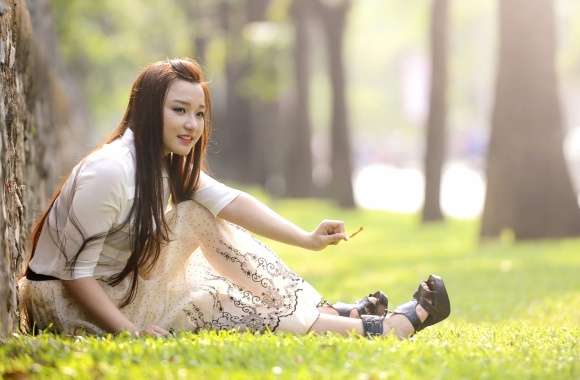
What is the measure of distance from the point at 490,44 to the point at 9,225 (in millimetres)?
56801

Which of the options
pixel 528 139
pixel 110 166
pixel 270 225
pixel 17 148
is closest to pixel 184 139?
pixel 110 166

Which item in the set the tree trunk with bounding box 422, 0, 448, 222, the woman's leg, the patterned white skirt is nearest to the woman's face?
the patterned white skirt

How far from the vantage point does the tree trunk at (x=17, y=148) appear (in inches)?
211

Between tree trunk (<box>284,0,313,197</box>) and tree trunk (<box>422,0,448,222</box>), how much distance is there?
6744 millimetres

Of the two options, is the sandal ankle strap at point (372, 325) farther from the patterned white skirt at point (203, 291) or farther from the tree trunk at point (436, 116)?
the tree trunk at point (436, 116)

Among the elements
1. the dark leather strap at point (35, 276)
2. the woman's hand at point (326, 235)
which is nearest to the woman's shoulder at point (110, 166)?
the dark leather strap at point (35, 276)

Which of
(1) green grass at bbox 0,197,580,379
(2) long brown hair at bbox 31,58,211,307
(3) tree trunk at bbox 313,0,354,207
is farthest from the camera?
(3) tree trunk at bbox 313,0,354,207

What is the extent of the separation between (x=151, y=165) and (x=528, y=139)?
10.4 meters

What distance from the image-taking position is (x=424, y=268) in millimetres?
12562

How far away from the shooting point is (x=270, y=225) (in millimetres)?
5863

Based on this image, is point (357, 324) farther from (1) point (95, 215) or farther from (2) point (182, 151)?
(1) point (95, 215)

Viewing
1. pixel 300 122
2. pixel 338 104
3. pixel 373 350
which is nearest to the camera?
pixel 373 350

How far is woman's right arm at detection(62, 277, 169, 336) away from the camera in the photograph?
5.32 m

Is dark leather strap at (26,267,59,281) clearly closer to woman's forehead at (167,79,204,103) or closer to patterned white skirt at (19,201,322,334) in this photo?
patterned white skirt at (19,201,322,334)
